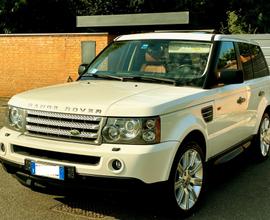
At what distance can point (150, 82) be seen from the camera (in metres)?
5.34

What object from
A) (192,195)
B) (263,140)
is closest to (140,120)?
(192,195)

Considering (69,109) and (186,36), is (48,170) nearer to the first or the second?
(69,109)

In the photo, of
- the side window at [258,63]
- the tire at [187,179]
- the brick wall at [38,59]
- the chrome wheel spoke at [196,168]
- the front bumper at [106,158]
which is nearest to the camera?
the front bumper at [106,158]

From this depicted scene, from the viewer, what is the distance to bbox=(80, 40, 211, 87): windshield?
5.40 metres

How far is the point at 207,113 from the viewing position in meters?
5.18

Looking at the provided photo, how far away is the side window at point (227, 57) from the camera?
5786 millimetres

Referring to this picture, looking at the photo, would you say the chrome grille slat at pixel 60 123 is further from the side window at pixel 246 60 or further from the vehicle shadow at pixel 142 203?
the side window at pixel 246 60

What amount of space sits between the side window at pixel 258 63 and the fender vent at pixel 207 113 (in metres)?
1.96

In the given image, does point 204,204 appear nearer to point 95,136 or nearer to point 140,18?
point 95,136

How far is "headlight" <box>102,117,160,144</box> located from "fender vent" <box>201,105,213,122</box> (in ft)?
3.08

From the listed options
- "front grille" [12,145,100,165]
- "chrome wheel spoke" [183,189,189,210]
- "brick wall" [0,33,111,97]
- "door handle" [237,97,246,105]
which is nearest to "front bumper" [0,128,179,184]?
"front grille" [12,145,100,165]

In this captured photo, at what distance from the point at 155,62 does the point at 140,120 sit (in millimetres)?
1529

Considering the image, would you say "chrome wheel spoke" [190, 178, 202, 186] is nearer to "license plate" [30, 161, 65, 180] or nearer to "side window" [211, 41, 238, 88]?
"side window" [211, 41, 238, 88]

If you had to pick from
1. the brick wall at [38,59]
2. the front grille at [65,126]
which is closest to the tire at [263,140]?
the front grille at [65,126]
